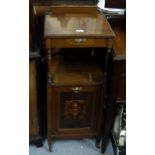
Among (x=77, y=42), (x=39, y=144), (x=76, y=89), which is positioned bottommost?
(x=39, y=144)

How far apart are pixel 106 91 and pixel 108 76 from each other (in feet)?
0.30

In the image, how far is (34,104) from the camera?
1654 millimetres

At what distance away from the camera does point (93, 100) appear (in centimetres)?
166

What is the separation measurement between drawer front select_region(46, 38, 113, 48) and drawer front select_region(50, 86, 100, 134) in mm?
274

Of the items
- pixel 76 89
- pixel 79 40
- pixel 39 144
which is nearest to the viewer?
pixel 79 40

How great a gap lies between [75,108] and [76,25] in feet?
1.63

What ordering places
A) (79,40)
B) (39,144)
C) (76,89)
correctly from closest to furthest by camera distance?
(79,40), (76,89), (39,144)

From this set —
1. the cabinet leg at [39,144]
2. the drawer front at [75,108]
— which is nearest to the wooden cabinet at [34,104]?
the cabinet leg at [39,144]

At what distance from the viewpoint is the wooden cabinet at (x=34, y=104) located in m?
1.52

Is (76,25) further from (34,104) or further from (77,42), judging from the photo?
(34,104)

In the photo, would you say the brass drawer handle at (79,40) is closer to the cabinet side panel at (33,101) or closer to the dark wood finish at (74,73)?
the dark wood finish at (74,73)

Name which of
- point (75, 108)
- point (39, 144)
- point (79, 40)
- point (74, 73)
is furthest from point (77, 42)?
point (39, 144)
